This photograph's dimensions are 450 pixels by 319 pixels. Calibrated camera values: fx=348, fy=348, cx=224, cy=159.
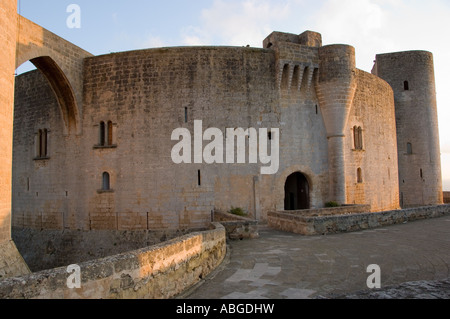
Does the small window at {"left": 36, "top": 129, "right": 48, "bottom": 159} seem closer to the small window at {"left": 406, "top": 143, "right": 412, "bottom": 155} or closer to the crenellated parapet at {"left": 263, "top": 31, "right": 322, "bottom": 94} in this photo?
the crenellated parapet at {"left": 263, "top": 31, "right": 322, "bottom": 94}

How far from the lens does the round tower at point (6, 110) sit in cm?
818

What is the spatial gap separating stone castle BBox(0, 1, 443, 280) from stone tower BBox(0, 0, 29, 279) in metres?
3.90

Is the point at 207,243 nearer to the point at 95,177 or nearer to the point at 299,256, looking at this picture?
the point at 299,256

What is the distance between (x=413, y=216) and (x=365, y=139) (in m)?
5.28

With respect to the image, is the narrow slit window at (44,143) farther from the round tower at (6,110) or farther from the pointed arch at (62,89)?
the round tower at (6,110)

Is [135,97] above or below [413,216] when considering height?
above

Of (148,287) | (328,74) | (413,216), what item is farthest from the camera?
(328,74)

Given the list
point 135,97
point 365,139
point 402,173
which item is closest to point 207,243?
point 135,97

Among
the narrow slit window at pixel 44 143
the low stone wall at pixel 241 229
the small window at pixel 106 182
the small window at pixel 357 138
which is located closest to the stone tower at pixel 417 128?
the small window at pixel 357 138

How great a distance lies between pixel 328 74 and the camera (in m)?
15.2

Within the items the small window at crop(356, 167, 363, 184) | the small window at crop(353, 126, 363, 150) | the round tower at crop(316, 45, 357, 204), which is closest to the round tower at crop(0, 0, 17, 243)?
the round tower at crop(316, 45, 357, 204)

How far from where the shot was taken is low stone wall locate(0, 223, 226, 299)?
3686mm

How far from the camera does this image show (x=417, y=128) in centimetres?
2317

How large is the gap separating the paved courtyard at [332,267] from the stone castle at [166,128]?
4.80m
